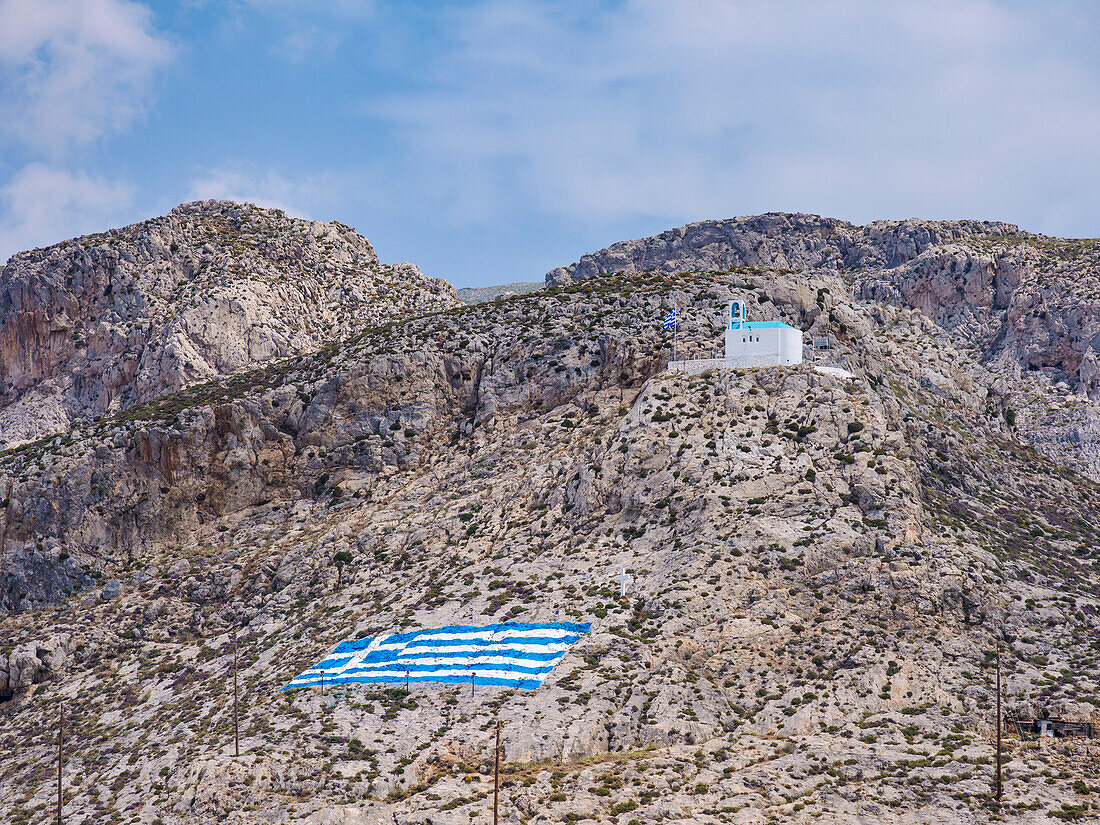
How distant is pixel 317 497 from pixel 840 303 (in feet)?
174

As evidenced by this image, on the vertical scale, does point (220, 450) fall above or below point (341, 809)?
above

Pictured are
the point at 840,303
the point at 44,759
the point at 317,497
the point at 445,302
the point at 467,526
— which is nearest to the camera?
the point at 44,759

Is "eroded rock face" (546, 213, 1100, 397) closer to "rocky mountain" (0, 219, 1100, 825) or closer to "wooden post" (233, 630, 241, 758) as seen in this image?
"rocky mountain" (0, 219, 1100, 825)

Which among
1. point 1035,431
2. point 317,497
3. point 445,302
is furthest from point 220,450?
point 1035,431

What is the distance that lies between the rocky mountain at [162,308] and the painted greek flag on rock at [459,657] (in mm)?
53941

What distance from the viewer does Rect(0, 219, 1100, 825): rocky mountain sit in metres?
53.8

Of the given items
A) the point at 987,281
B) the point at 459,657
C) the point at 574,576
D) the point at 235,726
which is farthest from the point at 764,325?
the point at 987,281

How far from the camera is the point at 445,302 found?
134250 millimetres

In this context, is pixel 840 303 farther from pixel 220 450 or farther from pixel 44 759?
pixel 44 759

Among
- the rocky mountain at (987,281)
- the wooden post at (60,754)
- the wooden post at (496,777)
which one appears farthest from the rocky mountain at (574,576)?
the rocky mountain at (987,281)

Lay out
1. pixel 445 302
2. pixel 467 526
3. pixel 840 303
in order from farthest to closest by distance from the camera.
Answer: pixel 445 302, pixel 840 303, pixel 467 526

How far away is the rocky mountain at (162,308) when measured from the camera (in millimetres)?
Result: 115312

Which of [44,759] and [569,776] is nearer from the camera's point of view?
[569,776]

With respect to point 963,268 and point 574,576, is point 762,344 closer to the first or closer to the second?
point 574,576
